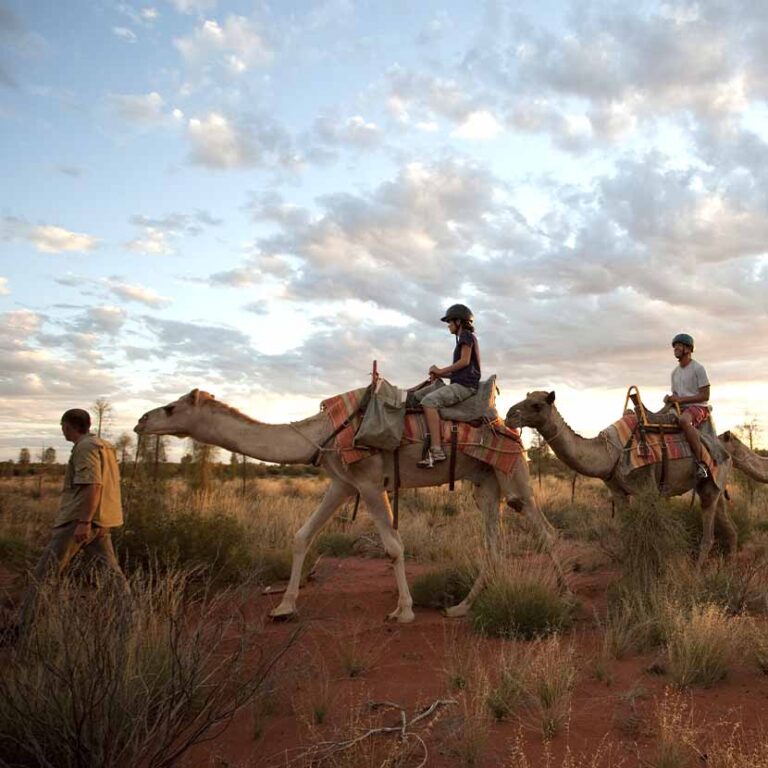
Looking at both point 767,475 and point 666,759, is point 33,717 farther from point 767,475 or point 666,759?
point 767,475

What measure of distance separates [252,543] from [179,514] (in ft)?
8.16

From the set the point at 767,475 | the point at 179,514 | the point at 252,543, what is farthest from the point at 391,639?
the point at 767,475

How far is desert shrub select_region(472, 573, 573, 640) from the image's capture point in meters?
7.96

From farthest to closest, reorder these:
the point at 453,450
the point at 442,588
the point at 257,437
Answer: the point at 442,588, the point at 453,450, the point at 257,437

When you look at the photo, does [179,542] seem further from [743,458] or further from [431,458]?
[743,458]

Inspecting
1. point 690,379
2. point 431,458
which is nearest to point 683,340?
point 690,379

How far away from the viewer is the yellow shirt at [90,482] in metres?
7.91

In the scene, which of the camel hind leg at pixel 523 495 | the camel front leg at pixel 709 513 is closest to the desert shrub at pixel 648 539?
the camel hind leg at pixel 523 495

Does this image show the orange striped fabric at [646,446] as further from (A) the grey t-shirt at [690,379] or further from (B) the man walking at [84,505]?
(B) the man walking at [84,505]

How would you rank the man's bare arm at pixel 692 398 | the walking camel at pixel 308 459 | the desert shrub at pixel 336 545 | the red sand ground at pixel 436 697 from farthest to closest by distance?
1. the desert shrub at pixel 336 545
2. the man's bare arm at pixel 692 398
3. the walking camel at pixel 308 459
4. the red sand ground at pixel 436 697

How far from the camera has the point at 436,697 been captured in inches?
235

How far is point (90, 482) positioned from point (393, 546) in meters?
3.56

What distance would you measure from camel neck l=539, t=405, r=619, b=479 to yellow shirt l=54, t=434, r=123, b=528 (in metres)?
5.43

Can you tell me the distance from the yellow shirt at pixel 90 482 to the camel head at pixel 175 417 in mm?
478
